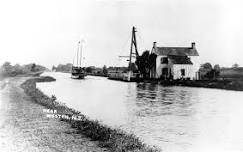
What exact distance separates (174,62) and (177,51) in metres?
6.44

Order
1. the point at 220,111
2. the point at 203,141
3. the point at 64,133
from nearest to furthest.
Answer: the point at 64,133 < the point at 203,141 < the point at 220,111

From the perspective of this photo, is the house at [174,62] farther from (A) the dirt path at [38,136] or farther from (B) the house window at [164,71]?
(A) the dirt path at [38,136]

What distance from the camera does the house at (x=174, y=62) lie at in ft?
191

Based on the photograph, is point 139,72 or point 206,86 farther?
point 139,72

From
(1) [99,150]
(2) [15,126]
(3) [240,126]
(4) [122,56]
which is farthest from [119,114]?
(4) [122,56]

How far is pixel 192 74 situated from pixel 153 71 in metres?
8.03

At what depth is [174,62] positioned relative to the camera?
58.1 meters

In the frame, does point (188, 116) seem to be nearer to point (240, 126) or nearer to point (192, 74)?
point (240, 126)

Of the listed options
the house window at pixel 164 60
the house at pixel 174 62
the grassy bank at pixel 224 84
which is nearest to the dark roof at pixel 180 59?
the house at pixel 174 62

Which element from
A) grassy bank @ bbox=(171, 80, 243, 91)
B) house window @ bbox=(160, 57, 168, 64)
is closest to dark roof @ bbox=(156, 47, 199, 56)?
house window @ bbox=(160, 57, 168, 64)

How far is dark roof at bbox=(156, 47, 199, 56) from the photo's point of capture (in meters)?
63.0

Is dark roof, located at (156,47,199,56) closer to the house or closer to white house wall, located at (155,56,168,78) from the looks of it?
the house

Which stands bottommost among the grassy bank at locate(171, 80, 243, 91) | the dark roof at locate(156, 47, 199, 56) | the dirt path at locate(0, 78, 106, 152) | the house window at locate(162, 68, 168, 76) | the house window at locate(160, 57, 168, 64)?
the dirt path at locate(0, 78, 106, 152)

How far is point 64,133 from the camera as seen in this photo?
936 cm
